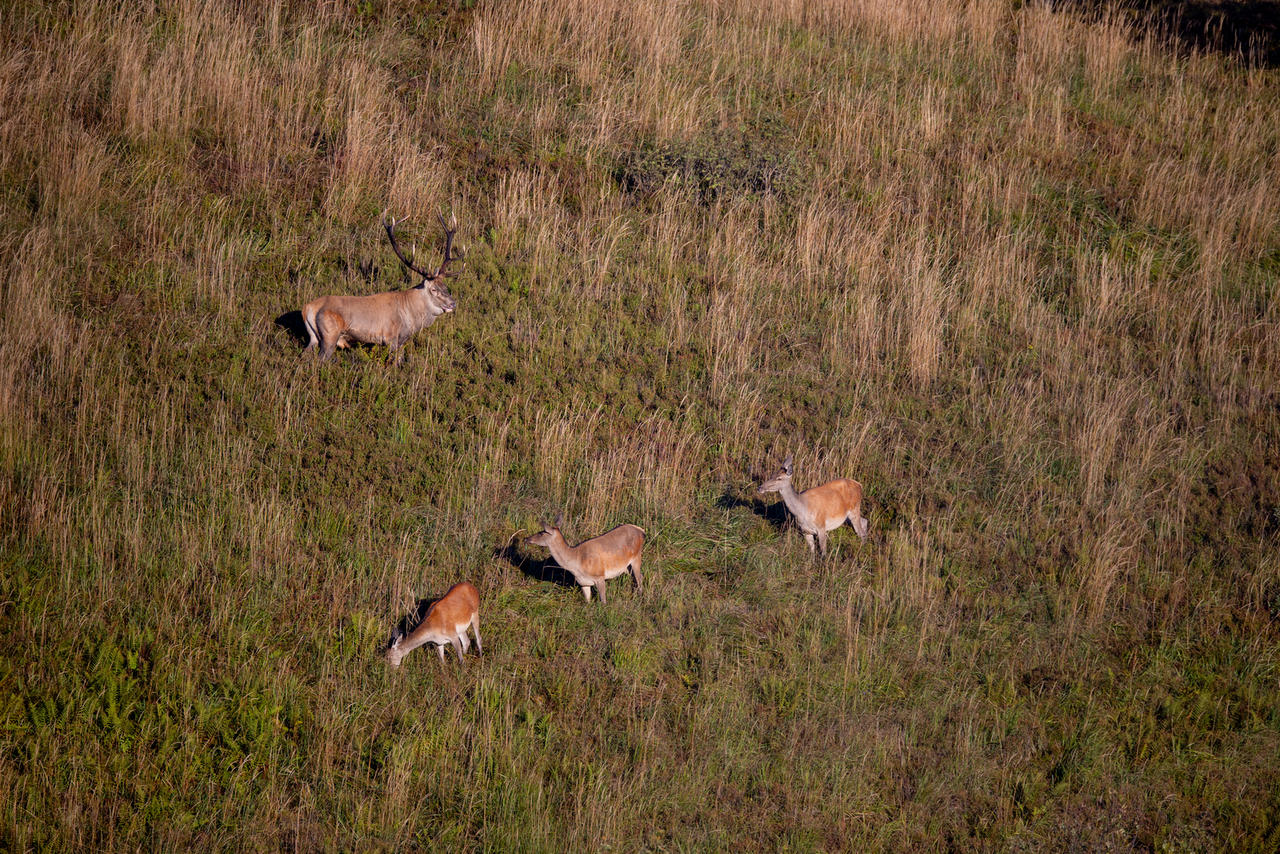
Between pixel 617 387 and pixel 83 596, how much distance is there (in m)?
4.78

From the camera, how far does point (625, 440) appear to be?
9.35 m

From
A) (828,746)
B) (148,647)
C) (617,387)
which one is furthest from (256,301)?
(828,746)

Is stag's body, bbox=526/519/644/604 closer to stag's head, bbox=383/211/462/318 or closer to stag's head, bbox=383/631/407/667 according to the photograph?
stag's head, bbox=383/631/407/667

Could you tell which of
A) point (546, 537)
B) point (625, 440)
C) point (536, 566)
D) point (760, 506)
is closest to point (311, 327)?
point (625, 440)

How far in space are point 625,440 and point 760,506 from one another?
129 cm

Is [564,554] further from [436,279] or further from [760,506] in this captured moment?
[436,279]

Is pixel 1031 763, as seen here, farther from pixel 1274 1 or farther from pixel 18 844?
pixel 1274 1

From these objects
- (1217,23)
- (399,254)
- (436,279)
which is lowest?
(436,279)

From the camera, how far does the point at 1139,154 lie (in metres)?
14.7

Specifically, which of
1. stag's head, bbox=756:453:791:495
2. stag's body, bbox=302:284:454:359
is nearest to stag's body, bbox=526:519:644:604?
stag's head, bbox=756:453:791:495

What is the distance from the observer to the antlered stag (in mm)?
9594

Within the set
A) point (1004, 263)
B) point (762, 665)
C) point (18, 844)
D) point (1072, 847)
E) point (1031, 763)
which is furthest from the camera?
point (1004, 263)

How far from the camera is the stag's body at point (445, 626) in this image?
7.07 meters

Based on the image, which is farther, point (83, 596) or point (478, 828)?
point (83, 596)
